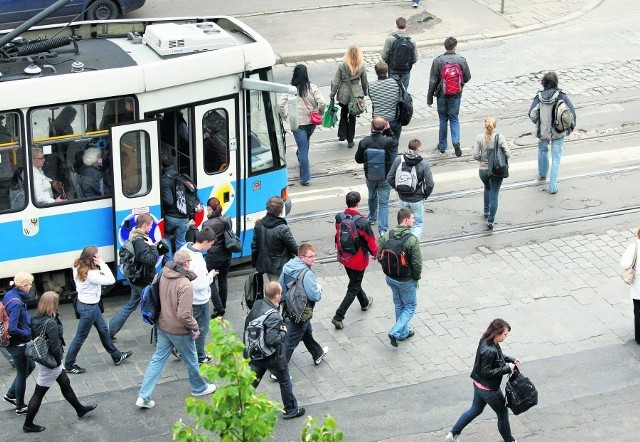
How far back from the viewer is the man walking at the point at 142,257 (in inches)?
516

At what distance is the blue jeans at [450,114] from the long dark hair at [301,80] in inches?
94.0

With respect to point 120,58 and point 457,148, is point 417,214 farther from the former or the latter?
point 120,58

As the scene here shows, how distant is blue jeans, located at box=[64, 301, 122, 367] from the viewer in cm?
1269

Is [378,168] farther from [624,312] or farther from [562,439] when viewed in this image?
[562,439]

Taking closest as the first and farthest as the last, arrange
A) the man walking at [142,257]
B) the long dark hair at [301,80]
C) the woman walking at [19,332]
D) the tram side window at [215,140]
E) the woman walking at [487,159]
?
the woman walking at [19,332], the man walking at [142,257], the tram side window at [215,140], the woman walking at [487,159], the long dark hair at [301,80]

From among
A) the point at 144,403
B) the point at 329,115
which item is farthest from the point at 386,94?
the point at 144,403

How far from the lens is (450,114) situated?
1881 centimetres

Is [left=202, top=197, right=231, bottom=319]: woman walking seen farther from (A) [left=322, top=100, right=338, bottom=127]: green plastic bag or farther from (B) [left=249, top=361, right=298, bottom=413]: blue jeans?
(A) [left=322, top=100, right=338, bottom=127]: green plastic bag

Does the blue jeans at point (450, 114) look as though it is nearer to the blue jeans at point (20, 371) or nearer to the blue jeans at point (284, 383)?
the blue jeans at point (284, 383)

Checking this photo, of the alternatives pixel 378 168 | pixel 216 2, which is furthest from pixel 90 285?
pixel 216 2

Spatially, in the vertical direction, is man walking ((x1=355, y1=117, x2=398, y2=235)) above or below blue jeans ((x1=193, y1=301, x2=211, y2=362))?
above

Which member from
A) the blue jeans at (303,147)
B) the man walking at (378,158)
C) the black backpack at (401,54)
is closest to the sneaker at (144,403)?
the man walking at (378,158)

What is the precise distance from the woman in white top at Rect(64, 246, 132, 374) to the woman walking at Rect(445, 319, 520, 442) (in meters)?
3.72

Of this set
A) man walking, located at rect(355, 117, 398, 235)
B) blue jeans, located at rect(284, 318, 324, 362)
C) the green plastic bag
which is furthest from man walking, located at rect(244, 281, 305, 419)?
the green plastic bag
